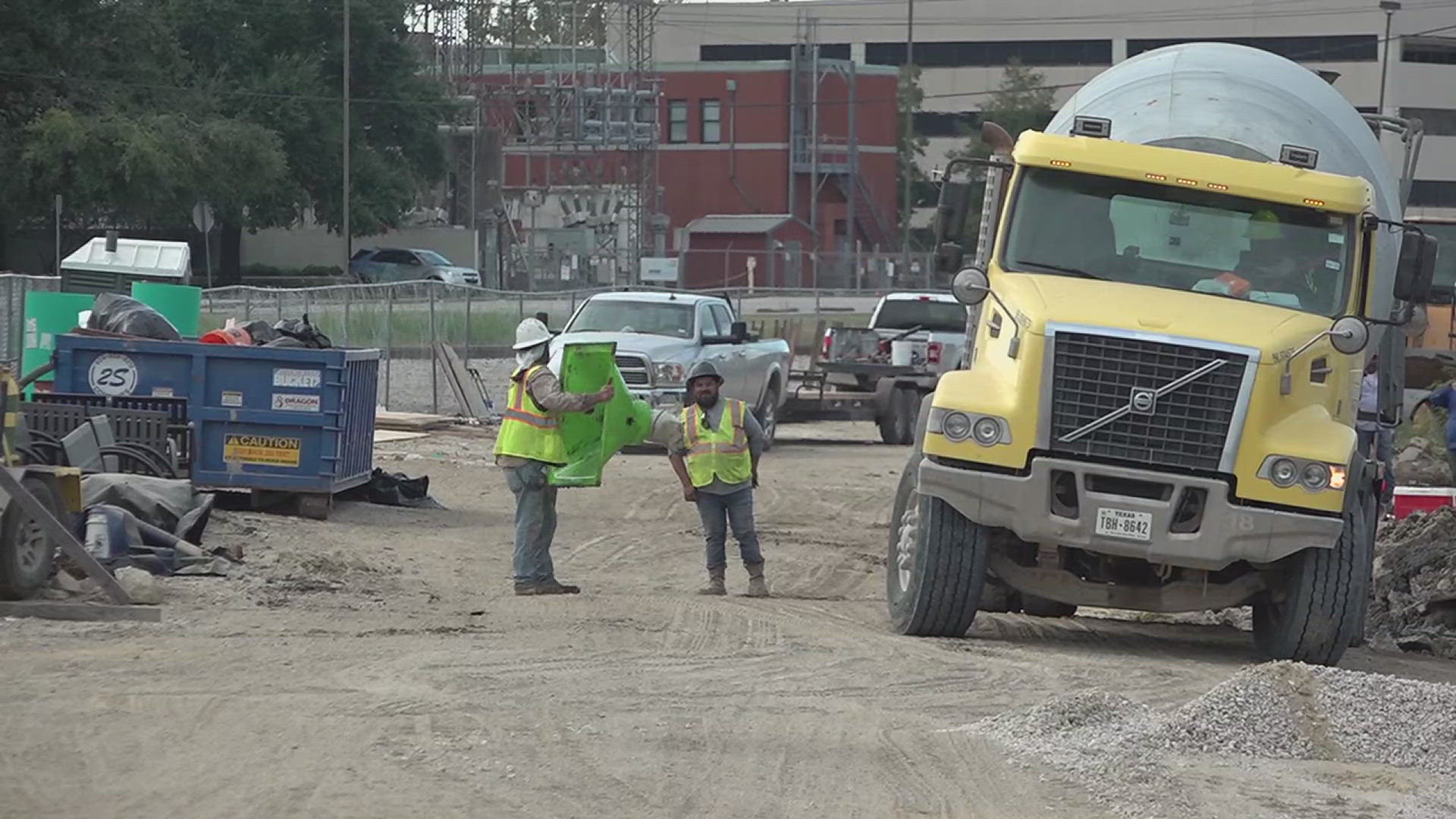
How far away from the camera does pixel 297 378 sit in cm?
1819

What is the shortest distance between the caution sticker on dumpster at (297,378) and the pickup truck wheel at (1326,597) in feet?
30.0

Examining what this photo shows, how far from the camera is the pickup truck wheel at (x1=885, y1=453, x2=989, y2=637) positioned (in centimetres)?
1179

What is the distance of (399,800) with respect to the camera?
7355 millimetres

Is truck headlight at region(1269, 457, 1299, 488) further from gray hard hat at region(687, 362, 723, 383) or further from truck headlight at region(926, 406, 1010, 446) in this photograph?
gray hard hat at region(687, 362, 723, 383)

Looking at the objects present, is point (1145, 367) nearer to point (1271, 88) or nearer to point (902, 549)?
point (902, 549)

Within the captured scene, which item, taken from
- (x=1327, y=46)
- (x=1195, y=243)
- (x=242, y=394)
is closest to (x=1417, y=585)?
(x=1195, y=243)

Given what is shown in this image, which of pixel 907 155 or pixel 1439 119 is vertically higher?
pixel 1439 119

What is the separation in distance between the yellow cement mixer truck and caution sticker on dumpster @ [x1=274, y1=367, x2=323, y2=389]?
6916 mm

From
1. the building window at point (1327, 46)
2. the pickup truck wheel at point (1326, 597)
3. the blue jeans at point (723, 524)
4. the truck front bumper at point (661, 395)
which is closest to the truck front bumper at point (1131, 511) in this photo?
the pickup truck wheel at point (1326, 597)

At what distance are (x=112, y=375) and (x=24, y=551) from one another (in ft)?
21.6

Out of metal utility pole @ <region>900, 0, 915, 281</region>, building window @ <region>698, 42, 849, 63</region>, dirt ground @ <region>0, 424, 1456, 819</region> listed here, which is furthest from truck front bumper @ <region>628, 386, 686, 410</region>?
building window @ <region>698, 42, 849, 63</region>

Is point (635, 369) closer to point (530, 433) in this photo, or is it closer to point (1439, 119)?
point (530, 433)

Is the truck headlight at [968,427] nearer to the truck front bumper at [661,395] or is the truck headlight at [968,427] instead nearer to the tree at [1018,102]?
the truck front bumper at [661,395]

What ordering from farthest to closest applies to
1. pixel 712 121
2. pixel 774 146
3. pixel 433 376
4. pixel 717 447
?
pixel 712 121
pixel 774 146
pixel 433 376
pixel 717 447
